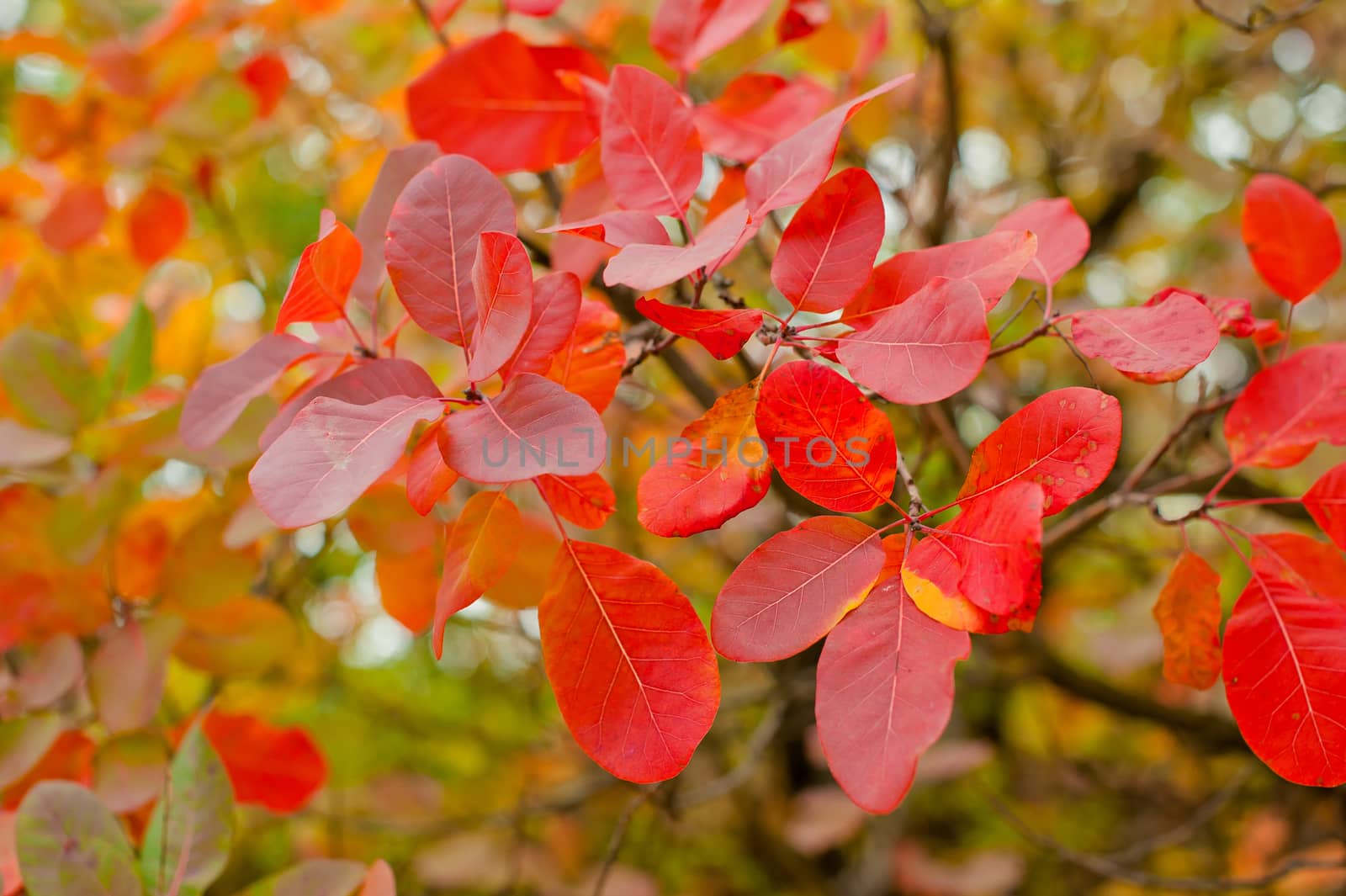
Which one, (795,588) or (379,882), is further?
(379,882)

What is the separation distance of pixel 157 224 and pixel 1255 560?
3.81 ft

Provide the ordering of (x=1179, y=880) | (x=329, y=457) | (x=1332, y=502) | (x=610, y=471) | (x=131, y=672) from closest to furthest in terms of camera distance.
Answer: (x=329, y=457) < (x=1332, y=502) < (x=131, y=672) < (x=1179, y=880) < (x=610, y=471)

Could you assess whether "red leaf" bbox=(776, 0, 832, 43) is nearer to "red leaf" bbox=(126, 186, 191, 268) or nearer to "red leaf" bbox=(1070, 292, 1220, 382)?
"red leaf" bbox=(1070, 292, 1220, 382)

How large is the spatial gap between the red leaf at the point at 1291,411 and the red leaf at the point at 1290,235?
3.2 inches

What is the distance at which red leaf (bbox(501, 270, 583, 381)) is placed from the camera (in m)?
0.44

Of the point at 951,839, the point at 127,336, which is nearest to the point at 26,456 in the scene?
the point at 127,336

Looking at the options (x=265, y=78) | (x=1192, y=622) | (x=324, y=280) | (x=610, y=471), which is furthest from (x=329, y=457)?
(x=610, y=471)

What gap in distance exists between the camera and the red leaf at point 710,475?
1.34 feet

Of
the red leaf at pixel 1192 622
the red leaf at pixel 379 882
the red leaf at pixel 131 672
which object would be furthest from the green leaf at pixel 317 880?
the red leaf at pixel 1192 622

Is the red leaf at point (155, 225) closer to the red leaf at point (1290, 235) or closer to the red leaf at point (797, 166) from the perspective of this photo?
the red leaf at point (797, 166)

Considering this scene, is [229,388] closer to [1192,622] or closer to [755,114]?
[755,114]

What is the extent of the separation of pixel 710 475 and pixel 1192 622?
31 centimetres

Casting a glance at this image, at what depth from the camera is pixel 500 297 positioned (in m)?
0.42

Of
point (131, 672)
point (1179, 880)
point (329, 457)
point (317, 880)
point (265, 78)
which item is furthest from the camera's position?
point (265, 78)
